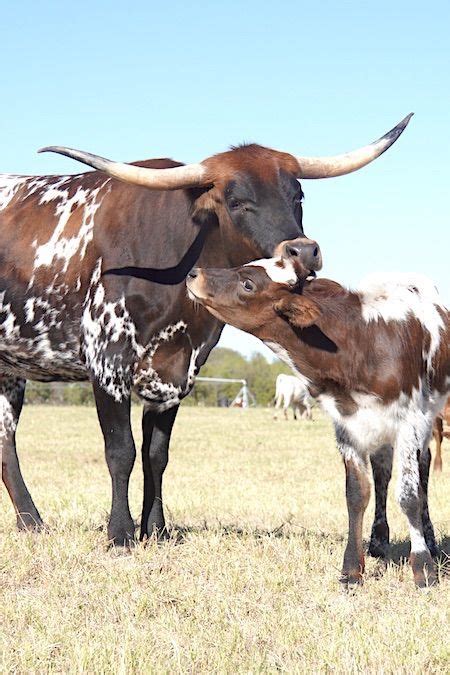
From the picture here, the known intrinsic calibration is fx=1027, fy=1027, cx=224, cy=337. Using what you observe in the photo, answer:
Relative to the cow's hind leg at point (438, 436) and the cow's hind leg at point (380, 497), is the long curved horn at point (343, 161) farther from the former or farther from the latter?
the cow's hind leg at point (438, 436)

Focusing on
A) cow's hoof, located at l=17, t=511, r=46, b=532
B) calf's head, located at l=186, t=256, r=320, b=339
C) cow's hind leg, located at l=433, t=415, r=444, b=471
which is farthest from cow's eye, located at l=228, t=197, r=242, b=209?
cow's hind leg, located at l=433, t=415, r=444, b=471

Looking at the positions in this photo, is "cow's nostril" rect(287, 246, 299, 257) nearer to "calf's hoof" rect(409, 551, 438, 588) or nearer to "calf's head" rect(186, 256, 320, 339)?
"calf's head" rect(186, 256, 320, 339)

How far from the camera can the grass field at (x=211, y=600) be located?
414cm

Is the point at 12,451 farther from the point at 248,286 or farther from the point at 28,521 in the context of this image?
the point at 248,286

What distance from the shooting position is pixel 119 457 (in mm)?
6500

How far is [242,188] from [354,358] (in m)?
1.25

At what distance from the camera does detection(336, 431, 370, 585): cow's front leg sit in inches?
225

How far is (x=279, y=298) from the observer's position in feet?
18.6

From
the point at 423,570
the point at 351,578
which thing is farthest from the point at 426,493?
the point at 351,578

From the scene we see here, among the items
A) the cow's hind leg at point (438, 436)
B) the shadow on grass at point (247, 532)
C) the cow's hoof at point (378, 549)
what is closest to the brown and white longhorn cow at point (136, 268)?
the shadow on grass at point (247, 532)

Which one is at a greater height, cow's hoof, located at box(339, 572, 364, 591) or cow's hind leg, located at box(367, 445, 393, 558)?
cow's hind leg, located at box(367, 445, 393, 558)

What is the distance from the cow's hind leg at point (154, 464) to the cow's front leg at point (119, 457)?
0.46 meters

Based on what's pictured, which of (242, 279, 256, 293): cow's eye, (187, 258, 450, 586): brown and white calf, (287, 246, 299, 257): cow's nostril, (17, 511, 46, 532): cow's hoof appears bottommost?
(17, 511, 46, 532): cow's hoof

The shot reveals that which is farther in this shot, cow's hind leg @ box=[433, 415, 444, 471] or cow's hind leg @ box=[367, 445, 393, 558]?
cow's hind leg @ box=[433, 415, 444, 471]
